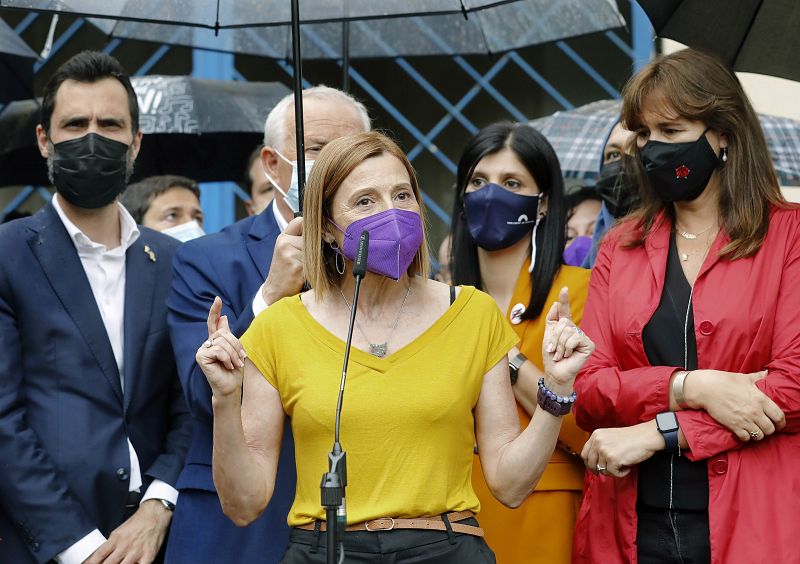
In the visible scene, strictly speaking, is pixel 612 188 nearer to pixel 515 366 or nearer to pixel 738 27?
pixel 738 27

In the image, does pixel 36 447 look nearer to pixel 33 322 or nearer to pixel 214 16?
pixel 33 322

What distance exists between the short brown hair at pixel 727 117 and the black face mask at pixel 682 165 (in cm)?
7

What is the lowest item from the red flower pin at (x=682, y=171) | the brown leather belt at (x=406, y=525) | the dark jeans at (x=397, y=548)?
the dark jeans at (x=397, y=548)

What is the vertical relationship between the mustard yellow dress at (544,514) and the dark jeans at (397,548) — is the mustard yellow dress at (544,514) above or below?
below

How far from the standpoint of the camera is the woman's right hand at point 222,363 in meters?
3.03

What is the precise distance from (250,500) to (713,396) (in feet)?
4.33

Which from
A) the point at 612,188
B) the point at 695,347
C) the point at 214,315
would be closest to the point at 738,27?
the point at 612,188

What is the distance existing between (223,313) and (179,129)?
309cm

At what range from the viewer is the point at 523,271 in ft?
14.4

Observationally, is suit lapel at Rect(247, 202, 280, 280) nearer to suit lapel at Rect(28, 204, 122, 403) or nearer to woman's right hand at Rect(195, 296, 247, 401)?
suit lapel at Rect(28, 204, 122, 403)

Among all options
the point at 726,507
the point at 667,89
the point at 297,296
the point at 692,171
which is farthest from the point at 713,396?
the point at 297,296

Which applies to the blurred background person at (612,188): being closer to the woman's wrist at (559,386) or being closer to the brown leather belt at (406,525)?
the woman's wrist at (559,386)

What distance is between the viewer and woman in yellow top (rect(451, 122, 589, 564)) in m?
3.99

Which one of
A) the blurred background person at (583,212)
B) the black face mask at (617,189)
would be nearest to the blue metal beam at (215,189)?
the blurred background person at (583,212)
